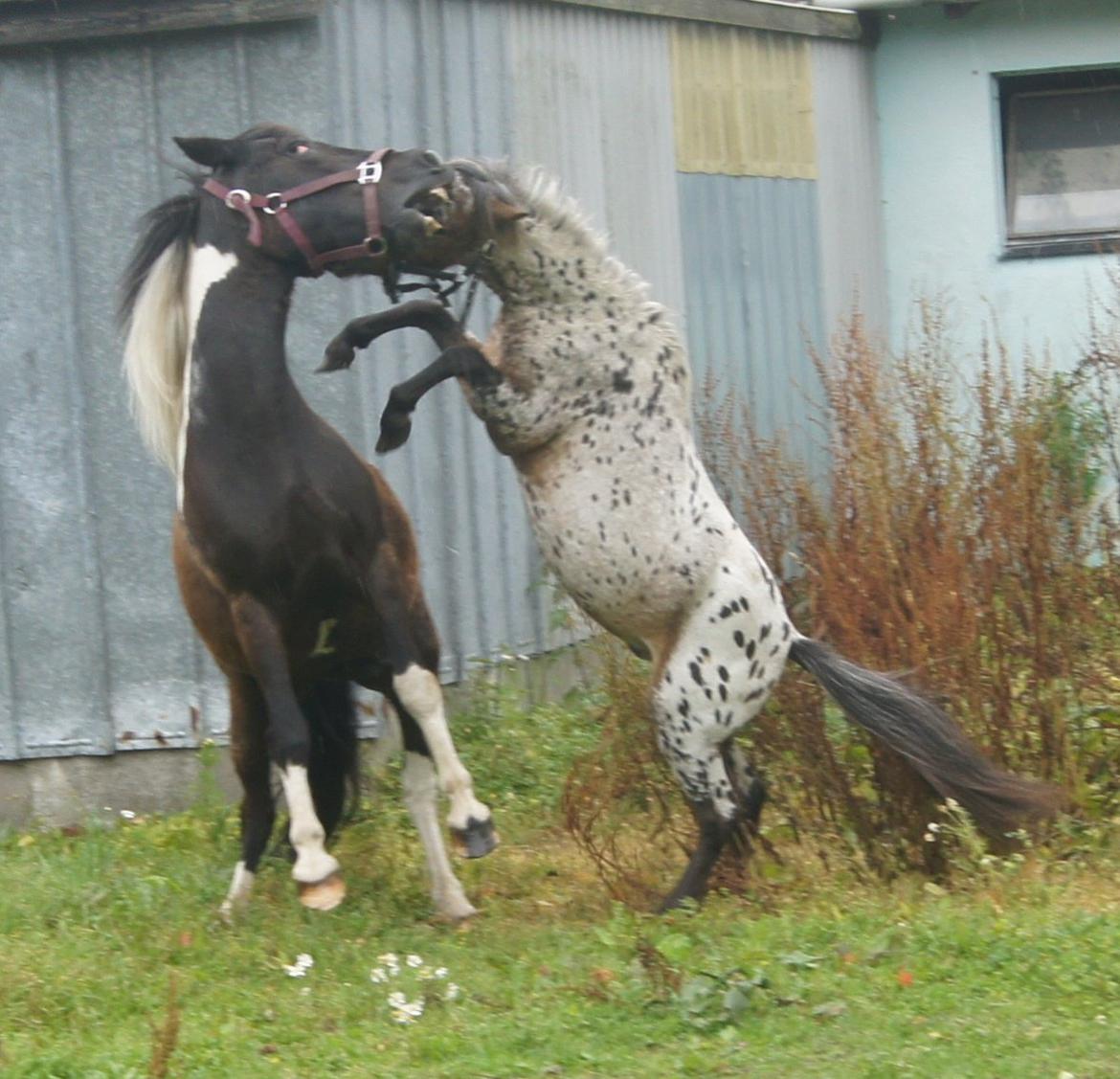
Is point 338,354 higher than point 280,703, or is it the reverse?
point 338,354

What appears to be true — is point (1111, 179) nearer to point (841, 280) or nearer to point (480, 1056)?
point (841, 280)

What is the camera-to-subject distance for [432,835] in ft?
20.2

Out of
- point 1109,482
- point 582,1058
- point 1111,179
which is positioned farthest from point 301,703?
point 1111,179

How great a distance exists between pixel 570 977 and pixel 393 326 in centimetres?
203

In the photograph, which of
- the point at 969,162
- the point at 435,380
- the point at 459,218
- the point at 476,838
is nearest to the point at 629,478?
the point at 435,380

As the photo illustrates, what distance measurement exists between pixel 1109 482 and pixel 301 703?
5.82m

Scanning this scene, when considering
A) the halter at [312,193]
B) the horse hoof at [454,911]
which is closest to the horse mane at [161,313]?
the halter at [312,193]

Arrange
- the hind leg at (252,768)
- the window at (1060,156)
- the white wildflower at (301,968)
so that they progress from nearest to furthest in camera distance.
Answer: the white wildflower at (301,968)
the hind leg at (252,768)
the window at (1060,156)

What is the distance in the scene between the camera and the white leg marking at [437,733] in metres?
5.66

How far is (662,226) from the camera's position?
32.7 ft

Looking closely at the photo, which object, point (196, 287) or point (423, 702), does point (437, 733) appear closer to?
point (423, 702)

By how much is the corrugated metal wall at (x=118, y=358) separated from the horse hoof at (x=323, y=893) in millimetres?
2294

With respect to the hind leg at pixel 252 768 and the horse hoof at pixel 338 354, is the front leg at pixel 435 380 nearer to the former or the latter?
the horse hoof at pixel 338 354

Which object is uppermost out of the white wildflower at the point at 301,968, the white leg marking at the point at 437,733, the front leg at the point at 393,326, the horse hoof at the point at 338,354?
the front leg at the point at 393,326
